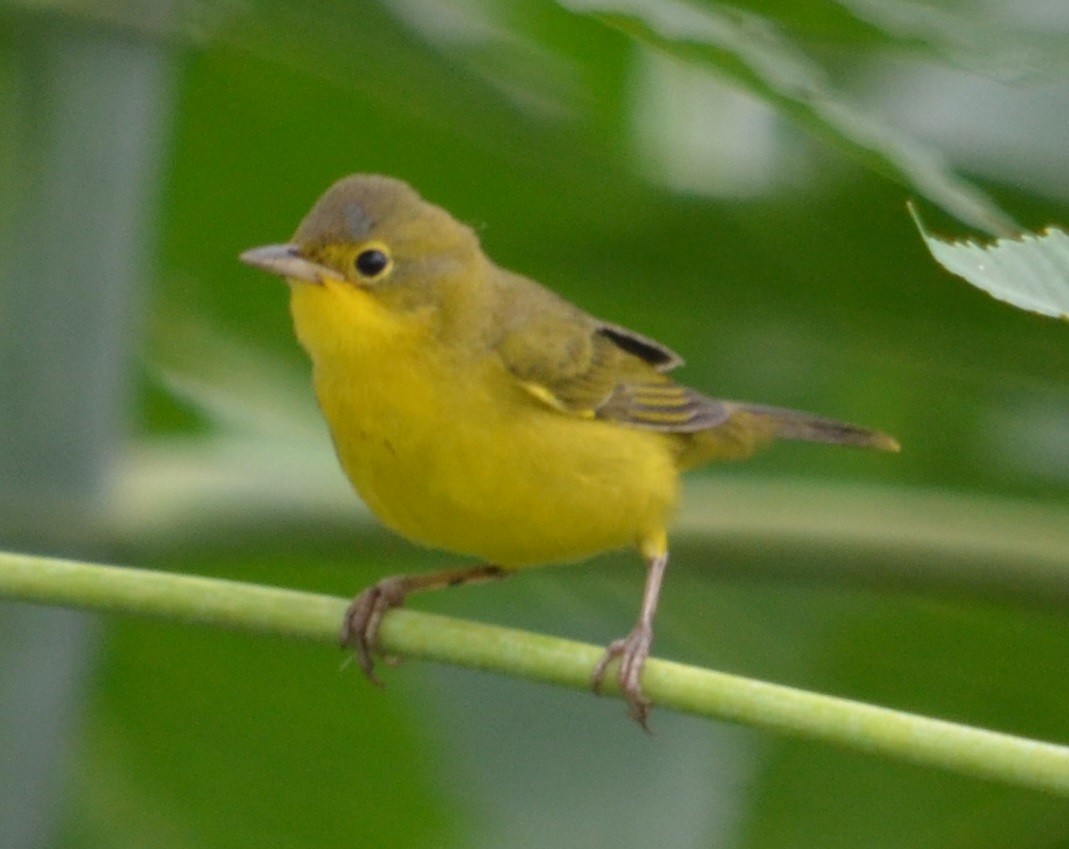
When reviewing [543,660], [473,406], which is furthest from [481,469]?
[543,660]

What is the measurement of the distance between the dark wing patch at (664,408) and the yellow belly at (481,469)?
244 millimetres

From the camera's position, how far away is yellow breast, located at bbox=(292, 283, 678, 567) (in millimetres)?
2920

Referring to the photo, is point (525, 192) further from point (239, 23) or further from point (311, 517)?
point (311, 517)

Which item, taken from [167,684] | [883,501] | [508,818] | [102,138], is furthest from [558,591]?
[102,138]

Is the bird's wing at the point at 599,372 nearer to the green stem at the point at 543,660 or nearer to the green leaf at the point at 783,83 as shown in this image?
the green leaf at the point at 783,83

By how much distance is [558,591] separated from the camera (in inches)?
142

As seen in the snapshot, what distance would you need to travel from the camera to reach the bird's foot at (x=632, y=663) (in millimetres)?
2234

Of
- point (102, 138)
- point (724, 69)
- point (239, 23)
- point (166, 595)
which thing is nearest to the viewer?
point (166, 595)

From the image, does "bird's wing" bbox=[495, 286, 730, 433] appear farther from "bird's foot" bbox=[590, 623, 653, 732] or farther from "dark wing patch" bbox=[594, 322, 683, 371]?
"bird's foot" bbox=[590, 623, 653, 732]

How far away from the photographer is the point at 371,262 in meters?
3.24

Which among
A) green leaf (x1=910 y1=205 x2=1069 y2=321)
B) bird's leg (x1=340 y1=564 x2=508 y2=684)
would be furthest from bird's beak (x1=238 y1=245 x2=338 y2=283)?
green leaf (x1=910 y1=205 x2=1069 y2=321)

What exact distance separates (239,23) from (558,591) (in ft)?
4.05

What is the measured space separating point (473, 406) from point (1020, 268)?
5.22 feet

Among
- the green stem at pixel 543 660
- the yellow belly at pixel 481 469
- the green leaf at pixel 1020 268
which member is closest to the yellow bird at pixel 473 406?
the yellow belly at pixel 481 469
